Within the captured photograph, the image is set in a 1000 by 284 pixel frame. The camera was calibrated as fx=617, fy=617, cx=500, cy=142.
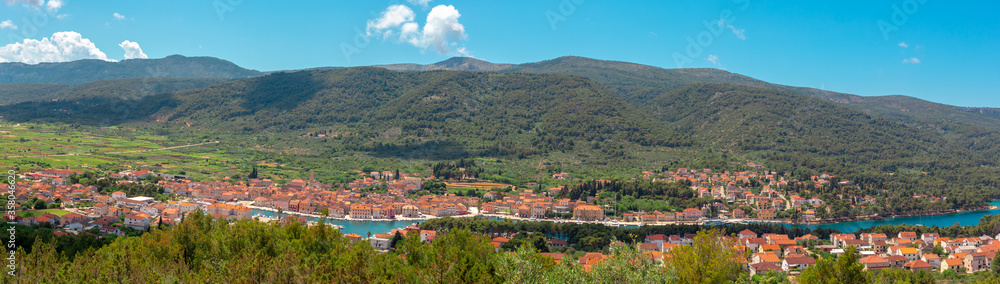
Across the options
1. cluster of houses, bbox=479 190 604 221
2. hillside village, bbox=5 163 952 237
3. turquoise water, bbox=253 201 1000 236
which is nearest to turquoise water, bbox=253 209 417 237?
turquoise water, bbox=253 201 1000 236

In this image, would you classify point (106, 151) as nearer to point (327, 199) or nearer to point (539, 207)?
point (327, 199)

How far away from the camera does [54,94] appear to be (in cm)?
14750

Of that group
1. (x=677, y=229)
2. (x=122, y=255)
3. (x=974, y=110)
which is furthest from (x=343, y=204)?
(x=974, y=110)

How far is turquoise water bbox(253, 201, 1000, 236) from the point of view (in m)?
48.3

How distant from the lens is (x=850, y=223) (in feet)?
184

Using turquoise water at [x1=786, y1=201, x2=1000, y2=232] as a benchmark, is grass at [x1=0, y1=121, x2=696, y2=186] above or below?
above

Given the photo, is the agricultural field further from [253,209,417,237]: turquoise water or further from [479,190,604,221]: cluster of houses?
[479,190,604,221]: cluster of houses

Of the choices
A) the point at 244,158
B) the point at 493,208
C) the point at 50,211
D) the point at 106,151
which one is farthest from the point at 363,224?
the point at 106,151

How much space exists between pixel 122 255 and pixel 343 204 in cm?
3763

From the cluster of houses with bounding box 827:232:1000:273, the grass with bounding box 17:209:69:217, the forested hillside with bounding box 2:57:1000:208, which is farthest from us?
the forested hillside with bounding box 2:57:1000:208

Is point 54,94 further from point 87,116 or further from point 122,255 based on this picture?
point 122,255

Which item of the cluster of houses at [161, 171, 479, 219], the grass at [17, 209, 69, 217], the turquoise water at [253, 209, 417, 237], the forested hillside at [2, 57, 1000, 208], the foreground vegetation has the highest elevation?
the forested hillside at [2, 57, 1000, 208]

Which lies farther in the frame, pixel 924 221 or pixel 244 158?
pixel 244 158

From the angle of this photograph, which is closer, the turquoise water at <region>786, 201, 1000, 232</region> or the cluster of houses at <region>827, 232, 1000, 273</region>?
the cluster of houses at <region>827, 232, 1000, 273</region>
